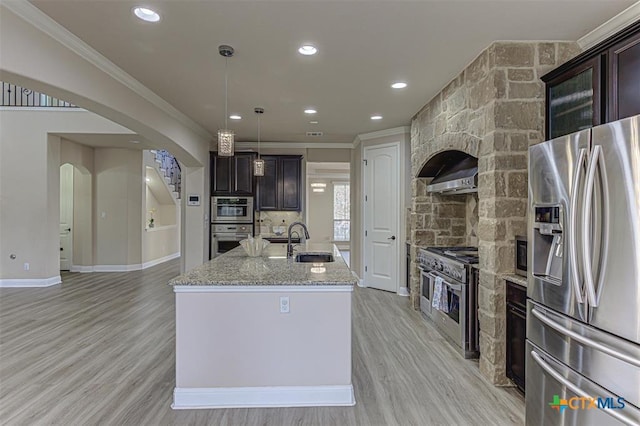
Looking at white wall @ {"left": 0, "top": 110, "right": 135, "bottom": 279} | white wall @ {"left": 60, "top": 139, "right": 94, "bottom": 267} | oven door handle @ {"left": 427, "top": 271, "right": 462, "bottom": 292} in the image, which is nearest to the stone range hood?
oven door handle @ {"left": 427, "top": 271, "right": 462, "bottom": 292}

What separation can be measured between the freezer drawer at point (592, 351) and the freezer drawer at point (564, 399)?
0.04m

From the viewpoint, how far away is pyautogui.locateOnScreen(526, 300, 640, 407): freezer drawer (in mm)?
1492

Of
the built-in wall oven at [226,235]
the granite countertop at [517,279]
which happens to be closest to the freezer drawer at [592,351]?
the granite countertop at [517,279]

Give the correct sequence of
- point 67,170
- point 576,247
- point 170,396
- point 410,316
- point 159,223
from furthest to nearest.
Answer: point 159,223
point 67,170
point 410,316
point 170,396
point 576,247

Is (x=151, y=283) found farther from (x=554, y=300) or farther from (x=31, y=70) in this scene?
(x=554, y=300)

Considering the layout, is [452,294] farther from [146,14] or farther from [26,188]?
[26,188]

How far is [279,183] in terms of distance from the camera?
6984 millimetres

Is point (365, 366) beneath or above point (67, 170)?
beneath

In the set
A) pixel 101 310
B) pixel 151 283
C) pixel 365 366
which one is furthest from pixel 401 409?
pixel 151 283

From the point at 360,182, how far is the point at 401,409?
460 cm

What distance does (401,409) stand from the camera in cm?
245

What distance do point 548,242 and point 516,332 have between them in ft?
3.08

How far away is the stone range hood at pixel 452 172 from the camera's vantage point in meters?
3.56

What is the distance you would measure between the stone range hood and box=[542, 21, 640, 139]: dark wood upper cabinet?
87cm
